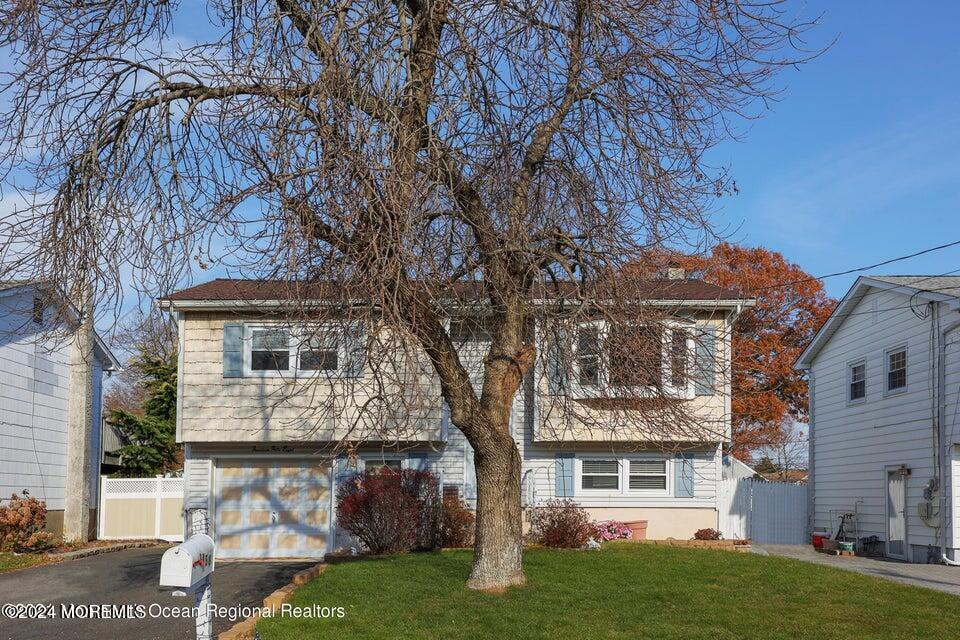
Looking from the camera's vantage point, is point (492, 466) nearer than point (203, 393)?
Yes

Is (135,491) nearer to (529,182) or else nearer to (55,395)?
(55,395)

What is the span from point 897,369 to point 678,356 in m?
12.7

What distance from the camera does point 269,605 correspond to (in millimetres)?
11031

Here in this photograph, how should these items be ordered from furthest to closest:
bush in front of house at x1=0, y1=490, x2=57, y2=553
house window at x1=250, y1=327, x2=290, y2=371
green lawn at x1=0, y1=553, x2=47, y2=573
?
house window at x1=250, y1=327, x2=290, y2=371, bush in front of house at x1=0, y1=490, x2=57, y2=553, green lawn at x1=0, y1=553, x2=47, y2=573

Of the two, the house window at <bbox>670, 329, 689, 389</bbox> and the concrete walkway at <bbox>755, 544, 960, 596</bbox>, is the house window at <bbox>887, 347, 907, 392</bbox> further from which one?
the house window at <bbox>670, 329, 689, 389</bbox>

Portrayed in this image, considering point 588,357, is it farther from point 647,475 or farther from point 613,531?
point 647,475

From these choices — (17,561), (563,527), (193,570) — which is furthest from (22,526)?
(193,570)

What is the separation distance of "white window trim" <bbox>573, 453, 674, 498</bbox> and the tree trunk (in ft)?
30.1

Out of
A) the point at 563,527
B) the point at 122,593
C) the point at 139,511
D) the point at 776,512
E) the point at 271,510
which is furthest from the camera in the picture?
the point at 776,512

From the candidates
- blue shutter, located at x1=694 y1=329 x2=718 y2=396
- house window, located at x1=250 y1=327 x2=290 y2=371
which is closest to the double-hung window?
blue shutter, located at x1=694 y1=329 x2=718 y2=396

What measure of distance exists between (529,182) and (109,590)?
882 cm

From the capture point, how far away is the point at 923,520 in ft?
64.8

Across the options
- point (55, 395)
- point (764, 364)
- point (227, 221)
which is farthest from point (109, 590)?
point (764, 364)

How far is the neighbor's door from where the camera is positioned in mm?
20766
